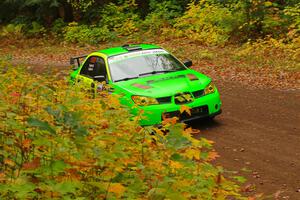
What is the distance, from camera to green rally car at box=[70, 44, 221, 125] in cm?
925

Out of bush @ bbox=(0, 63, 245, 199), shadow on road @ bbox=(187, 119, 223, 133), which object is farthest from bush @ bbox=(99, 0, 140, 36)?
bush @ bbox=(0, 63, 245, 199)

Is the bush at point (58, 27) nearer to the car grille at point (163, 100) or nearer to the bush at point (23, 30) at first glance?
the bush at point (23, 30)

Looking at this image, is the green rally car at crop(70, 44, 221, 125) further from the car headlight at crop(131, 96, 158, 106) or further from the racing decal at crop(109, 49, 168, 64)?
the car headlight at crop(131, 96, 158, 106)

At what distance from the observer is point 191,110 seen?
9539 millimetres

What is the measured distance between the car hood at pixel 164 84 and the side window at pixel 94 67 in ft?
3.13

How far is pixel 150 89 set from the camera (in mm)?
9453

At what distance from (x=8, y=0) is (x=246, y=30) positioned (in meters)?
14.7

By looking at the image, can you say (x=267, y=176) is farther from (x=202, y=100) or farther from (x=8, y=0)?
(x=8, y=0)

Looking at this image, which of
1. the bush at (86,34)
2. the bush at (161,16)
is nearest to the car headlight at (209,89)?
the bush at (161,16)

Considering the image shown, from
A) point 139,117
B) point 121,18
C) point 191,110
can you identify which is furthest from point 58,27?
point 139,117

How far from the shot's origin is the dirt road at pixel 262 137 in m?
7.31

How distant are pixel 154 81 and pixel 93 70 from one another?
1880mm

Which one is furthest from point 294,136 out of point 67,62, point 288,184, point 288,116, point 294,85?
point 67,62

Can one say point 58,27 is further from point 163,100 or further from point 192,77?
point 163,100
